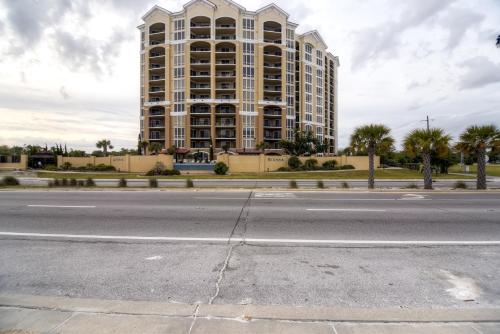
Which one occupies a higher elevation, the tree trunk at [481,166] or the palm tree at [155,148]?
the palm tree at [155,148]

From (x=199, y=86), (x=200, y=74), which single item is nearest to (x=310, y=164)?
(x=199, y=86)

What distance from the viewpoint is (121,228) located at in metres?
7.70

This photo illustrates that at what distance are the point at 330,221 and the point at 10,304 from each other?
24.7ft

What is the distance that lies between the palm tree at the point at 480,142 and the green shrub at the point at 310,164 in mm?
25981

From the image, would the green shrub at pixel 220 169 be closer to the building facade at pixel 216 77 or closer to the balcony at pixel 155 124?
the building facade at pixel 216 77

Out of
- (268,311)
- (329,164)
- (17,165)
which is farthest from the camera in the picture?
(17,165)

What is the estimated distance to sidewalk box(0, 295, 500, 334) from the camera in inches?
118

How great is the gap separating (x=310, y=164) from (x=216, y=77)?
3067 cm

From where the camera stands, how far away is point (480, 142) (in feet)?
60.1

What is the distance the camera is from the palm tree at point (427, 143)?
18156mm

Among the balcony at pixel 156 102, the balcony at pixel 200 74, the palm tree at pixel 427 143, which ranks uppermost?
the balcony at pixel 200 74

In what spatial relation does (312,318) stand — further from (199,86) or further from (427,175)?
(199,86)

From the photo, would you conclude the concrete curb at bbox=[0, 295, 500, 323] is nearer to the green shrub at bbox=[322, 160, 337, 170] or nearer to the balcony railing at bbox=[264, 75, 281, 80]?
the green shrub at bbox=[322, 160, 337, 170]

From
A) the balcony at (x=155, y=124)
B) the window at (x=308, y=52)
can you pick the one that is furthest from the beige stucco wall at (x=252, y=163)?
the window at (x=308, y=52)
